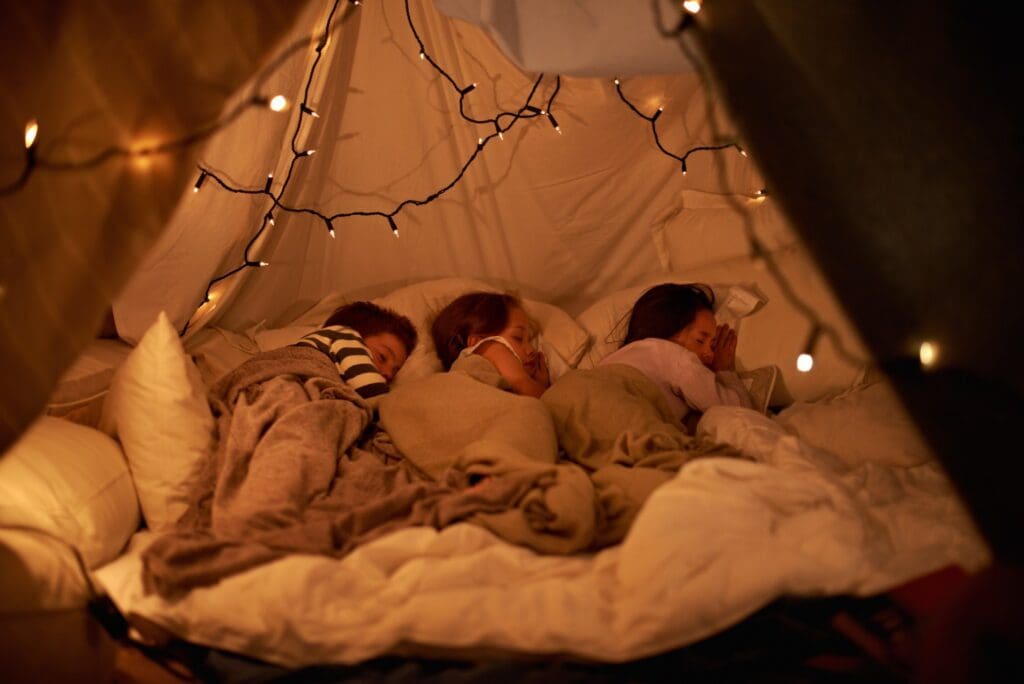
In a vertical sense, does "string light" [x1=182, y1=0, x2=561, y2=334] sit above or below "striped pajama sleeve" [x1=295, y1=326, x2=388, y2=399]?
above

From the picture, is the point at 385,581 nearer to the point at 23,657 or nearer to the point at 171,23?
the point at 23,657

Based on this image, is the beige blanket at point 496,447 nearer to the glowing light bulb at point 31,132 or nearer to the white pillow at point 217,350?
the white pillow at point 217,350

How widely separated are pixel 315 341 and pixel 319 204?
44 centimetres

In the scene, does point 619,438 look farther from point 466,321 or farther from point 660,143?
point 660,143

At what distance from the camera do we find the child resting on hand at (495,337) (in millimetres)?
2006

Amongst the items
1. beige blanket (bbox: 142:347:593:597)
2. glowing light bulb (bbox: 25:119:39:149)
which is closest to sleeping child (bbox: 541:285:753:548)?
beige blanket (bbox: 142:347:593:597)

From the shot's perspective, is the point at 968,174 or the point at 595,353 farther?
the point at 595,353

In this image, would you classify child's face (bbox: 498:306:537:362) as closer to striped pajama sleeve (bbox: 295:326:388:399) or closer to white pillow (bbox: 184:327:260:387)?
striped pajama sleeve (bbox: 295:326:388:399)

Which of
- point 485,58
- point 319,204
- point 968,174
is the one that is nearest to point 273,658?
point 968,174

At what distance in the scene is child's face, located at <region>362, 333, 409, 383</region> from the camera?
2.07 metres

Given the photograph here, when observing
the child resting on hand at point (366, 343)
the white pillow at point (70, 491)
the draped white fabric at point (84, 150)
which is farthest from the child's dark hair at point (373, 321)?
the draped white fabric at point (84, 150)

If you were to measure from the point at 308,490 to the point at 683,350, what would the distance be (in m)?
0.97

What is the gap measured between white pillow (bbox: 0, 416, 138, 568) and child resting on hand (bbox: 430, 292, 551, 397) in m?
0.82

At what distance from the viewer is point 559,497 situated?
1.32 metres
